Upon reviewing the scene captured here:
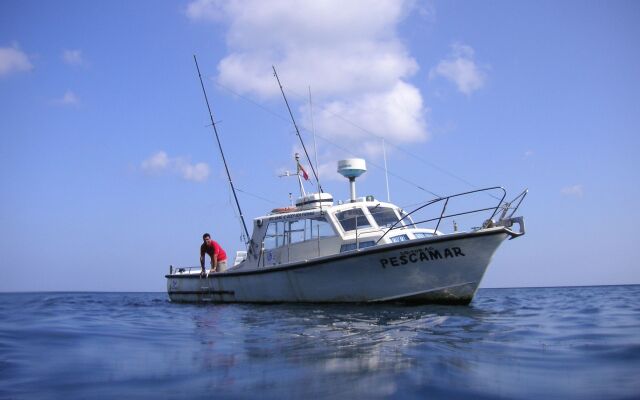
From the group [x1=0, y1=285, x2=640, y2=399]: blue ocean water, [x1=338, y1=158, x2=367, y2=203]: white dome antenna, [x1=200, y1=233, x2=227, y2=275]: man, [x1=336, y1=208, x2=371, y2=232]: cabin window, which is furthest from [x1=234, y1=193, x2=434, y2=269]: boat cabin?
[x1=0, y1=285, x2=640, y2=399]: blue ocean water

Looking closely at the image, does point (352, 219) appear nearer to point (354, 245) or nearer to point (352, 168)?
point (354, 245)

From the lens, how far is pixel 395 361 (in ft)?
16.2

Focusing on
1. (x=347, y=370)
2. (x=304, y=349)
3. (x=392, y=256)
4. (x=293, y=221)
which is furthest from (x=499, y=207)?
(x=347, y=370)

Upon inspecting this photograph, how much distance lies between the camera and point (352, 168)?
554 inches

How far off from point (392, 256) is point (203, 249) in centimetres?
687

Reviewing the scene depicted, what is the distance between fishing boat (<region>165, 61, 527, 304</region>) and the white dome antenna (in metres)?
0.03

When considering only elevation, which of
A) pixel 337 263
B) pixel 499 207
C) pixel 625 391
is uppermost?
pixel 499 207

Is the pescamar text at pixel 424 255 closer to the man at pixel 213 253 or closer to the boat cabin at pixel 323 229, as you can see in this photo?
the boat cabin at pixel 323 229

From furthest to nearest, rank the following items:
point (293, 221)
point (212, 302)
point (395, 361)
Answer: point (212, 302), point (293, 221), point (395, 361)

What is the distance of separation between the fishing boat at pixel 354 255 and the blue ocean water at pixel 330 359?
241 cm

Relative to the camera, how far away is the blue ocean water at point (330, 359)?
3.91 meters

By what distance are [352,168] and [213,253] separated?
16.6ft

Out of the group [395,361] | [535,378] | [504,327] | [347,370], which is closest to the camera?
[535,378]

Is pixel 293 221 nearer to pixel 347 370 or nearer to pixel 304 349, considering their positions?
pixel 304 349
